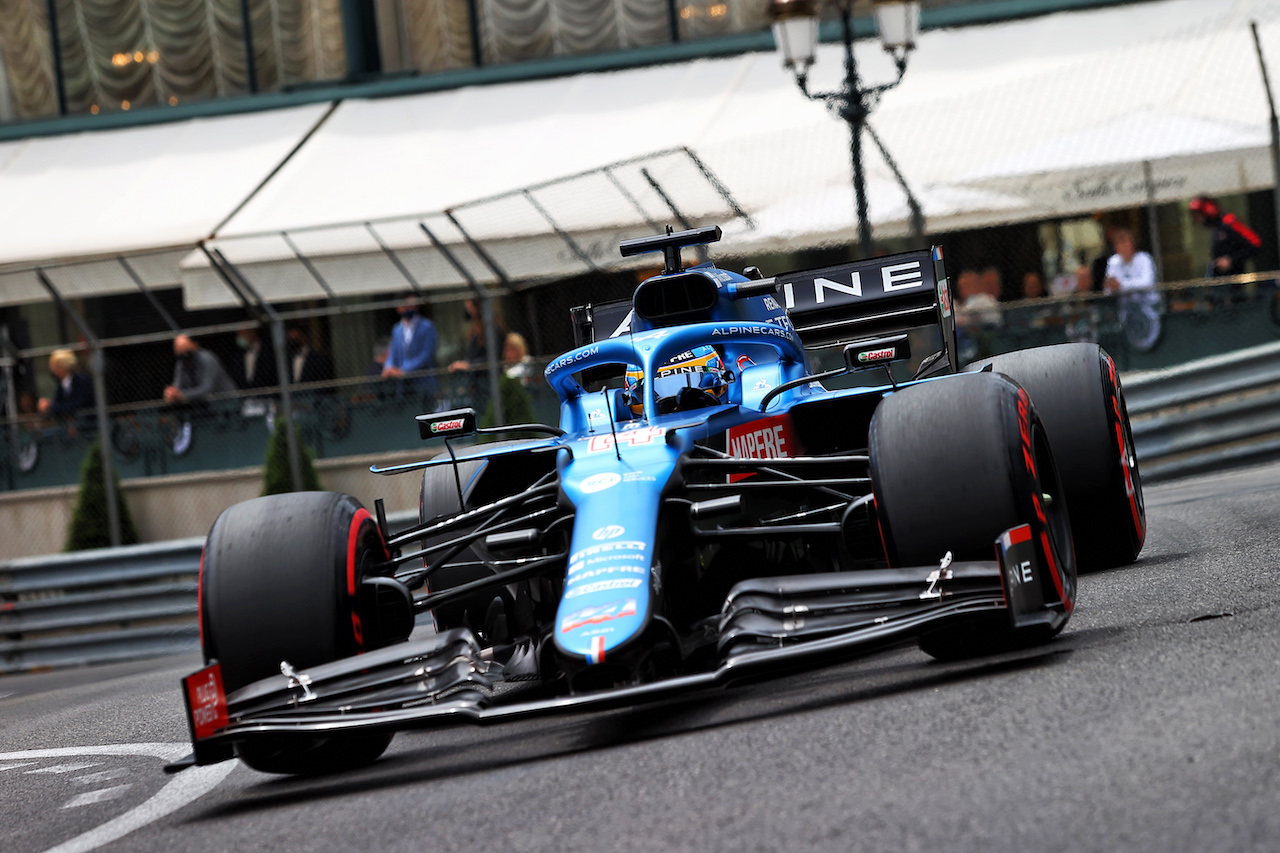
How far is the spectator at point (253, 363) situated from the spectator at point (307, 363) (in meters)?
0.30

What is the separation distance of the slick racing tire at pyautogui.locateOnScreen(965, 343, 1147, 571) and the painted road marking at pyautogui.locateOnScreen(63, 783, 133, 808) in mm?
3642

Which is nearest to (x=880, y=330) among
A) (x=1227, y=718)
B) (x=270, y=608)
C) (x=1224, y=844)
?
(x=270, y=608)

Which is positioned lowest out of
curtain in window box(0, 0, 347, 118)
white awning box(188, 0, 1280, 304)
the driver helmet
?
the driver helmet

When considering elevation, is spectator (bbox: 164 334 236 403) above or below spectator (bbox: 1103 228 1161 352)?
above

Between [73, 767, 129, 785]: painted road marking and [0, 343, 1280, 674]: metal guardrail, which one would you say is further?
[0, 343, 1280, 674]: metal guardrail

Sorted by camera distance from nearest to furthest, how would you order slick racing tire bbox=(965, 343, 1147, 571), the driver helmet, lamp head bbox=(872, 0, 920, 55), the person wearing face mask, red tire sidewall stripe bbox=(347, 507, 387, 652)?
1. red tire sidewall stripe bbox=(347, 507, 387, 652)
2. the driver helmet
3. slick racing tire bbox=(965, 343, 1147, 571)
4. lamp head bbox=(872, 0, 920, 55)
5. the person wearing face mask

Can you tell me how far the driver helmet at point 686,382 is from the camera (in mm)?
6141

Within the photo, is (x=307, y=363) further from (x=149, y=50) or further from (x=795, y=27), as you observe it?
(x=149, y=50)

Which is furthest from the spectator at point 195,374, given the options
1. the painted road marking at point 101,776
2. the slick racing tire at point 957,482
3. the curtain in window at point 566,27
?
the slick racing tire at point 957,482

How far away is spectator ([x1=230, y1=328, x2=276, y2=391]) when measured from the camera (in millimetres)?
14531

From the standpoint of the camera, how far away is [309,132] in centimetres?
2052

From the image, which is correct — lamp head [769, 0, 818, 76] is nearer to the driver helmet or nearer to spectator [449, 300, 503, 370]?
spectator [449, 300, 503, 370]

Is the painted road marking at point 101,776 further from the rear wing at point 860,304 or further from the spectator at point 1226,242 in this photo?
the spectator at point 1226,242

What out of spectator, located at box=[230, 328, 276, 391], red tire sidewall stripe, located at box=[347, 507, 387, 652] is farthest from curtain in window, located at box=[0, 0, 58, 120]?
red tire sidewall stripe, located at box=[347, 507, 387, 652]
